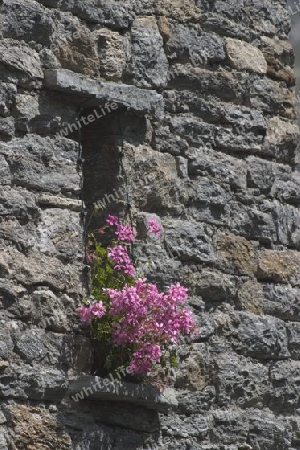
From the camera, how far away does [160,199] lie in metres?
6.02

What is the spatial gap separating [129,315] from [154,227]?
519 mm

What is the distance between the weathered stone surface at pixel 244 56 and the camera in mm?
6480

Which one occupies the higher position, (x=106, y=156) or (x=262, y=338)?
(x=106, y=156)

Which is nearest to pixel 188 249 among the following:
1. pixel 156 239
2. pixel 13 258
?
pixel 156 239

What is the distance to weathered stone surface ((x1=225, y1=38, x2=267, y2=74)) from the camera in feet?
21.3

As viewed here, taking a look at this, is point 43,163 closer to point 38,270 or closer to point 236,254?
point 38,270

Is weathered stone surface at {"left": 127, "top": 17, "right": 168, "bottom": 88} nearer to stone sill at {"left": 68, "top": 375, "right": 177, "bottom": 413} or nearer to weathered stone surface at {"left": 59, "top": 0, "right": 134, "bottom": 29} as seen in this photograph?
weathered stone surface at {"left": 59, "top": 0, "right": 134, "bottom": 29}

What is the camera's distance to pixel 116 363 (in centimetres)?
560

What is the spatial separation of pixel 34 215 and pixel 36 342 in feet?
1.77

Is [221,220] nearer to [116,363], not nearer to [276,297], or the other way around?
[276,297]

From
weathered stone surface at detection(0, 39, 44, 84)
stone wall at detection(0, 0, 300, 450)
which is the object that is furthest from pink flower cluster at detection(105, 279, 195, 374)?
weathered stone surface at detection(0, 39, 44, 84)

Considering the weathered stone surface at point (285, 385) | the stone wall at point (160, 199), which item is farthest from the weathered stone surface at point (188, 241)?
the weathered stone surface at point (285, 385)

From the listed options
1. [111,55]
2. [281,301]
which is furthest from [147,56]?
[281,301]

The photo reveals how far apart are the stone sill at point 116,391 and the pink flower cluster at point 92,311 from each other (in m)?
0.25
